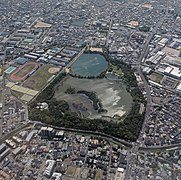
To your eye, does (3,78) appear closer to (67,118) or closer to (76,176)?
(67,118)

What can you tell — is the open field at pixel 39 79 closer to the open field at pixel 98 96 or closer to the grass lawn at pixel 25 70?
the grass lawn at pixel 25 70

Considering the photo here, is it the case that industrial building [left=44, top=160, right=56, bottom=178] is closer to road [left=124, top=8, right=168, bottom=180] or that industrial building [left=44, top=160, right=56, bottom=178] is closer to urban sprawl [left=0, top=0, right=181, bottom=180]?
urban sprawl [left=0, top=0, right=181, bottom=180]

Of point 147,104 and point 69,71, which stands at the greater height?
point 147,104

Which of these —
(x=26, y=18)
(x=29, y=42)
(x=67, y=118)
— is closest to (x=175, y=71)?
(x=67, y=118)

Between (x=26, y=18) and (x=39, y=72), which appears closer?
(x=39, y=72)

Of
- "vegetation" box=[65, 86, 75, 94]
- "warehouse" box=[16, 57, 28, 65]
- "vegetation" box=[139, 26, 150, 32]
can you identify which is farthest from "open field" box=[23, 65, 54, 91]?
"vegetation" box=[139, 26, 150, 32]

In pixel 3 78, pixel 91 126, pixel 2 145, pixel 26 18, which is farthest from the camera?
pixel 26 18

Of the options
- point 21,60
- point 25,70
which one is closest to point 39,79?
point 25,70

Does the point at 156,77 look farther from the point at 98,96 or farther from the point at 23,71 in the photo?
the point at 23,71
